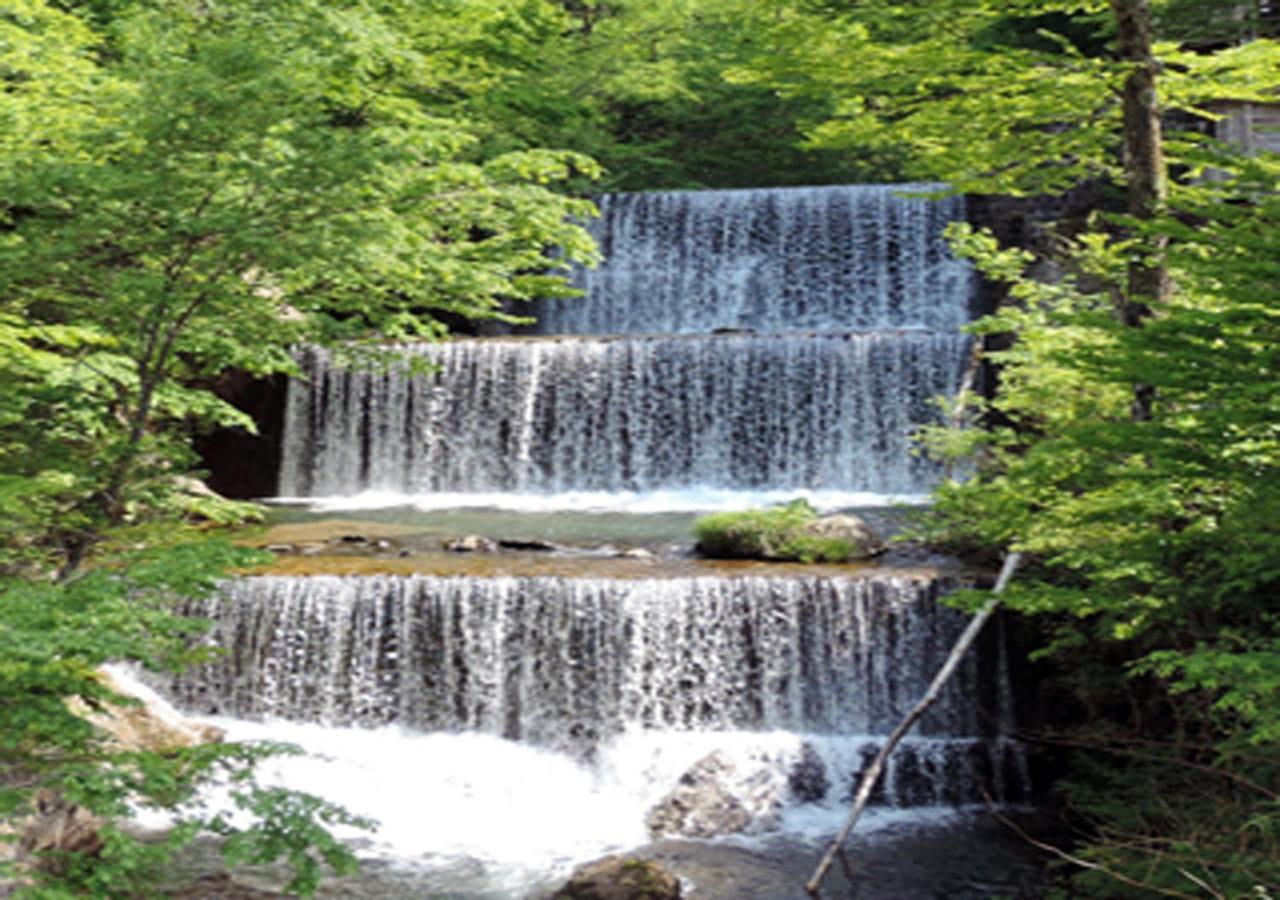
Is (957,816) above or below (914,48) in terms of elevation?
below

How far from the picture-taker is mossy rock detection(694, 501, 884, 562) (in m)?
12.2

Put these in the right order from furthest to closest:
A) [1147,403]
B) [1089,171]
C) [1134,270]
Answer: [1089,171] → [1134,270] → [1147,403]

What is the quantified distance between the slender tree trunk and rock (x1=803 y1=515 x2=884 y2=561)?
5.02m

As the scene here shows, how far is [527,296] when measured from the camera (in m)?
8.55

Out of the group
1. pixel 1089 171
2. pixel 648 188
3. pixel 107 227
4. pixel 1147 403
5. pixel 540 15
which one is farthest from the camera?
pixel 648 188

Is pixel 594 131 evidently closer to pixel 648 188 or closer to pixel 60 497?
pixel 648 188

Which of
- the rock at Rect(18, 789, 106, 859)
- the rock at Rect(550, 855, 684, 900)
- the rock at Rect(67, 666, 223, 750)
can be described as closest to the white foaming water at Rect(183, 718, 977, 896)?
the rock at Rect(67, 666, 223, 750)

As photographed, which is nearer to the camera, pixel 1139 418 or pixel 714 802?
pixel 1139 418

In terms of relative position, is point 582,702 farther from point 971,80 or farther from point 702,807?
point 971,80

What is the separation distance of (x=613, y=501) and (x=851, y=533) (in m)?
4.53

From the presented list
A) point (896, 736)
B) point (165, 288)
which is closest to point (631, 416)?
point (896, 736)

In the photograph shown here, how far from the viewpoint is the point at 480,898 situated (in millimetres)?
7887

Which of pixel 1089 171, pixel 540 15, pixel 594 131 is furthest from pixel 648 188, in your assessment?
pixel 1089 171

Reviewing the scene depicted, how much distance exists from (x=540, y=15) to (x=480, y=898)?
66.4 ft
